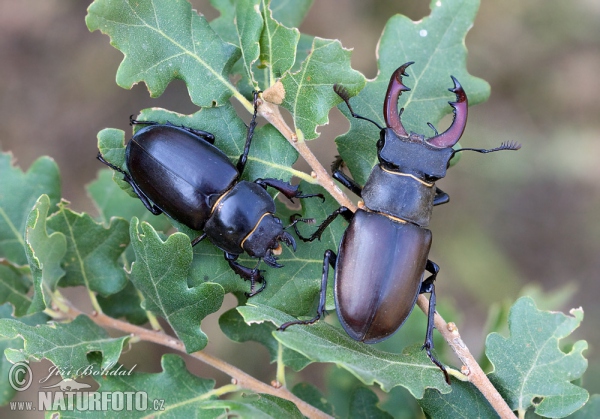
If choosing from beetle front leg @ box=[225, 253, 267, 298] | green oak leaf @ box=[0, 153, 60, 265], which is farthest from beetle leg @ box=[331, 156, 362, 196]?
green oak leaf @ box=[0, 153, 60, 265]

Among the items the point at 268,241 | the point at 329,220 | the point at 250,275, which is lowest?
the point at 250,275

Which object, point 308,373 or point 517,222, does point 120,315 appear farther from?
point 517,222

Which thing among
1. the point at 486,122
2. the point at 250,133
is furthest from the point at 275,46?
the point at 486,122

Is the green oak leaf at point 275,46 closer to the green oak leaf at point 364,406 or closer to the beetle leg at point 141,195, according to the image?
the beetle leg at point 141,195

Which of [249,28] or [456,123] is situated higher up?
[456,123]

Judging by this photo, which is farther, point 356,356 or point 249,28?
point 249,28

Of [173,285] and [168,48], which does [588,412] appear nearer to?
[173,285]

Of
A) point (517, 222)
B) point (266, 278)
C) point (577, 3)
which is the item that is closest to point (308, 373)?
point (517, 222)
